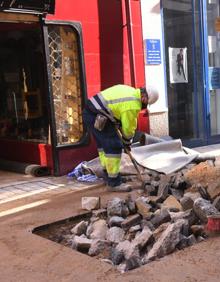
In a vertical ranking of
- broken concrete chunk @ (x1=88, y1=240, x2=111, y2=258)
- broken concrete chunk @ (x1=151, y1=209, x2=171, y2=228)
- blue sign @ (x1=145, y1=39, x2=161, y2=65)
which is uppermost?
blue sign @ (x1=145, y1=39, x2=161, y2=65)

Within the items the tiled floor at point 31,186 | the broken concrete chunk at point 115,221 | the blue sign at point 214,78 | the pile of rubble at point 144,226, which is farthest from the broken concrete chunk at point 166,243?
the blue sign at point 214,78

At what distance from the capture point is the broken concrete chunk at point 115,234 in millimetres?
4695

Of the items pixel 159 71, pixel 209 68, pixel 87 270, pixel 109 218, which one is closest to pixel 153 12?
pixel 159 71

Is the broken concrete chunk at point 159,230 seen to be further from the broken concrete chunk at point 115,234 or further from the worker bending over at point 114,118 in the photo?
the worker bending over at point 114,118

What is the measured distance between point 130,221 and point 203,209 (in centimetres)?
75

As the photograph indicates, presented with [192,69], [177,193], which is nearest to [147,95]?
[177,193]

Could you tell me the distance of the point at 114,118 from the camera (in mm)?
6594

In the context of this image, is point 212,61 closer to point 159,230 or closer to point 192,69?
point 192,69

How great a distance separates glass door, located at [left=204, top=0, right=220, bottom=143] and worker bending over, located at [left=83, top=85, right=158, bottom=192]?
13.3 feet

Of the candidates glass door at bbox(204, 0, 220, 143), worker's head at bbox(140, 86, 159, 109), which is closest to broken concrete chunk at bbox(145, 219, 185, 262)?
worker's head at bbox(140, 86, 159, 109)

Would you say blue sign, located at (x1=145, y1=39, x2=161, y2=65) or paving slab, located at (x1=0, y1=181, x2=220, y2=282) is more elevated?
blue sign, located at (x1=145, y1=39, x2=161, y2=65)

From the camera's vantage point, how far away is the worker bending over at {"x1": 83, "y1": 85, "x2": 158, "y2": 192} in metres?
6.39

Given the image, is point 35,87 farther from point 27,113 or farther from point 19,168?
point 19,168

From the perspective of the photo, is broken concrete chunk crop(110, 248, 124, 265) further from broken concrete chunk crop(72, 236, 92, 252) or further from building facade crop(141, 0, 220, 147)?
building facade crop(141, 0, 220, 147)
